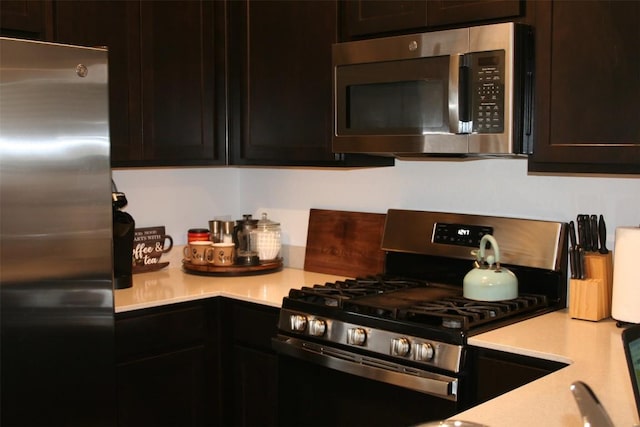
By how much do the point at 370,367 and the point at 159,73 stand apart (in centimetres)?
146

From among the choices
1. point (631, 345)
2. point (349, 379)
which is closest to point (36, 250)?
point (349, 379)

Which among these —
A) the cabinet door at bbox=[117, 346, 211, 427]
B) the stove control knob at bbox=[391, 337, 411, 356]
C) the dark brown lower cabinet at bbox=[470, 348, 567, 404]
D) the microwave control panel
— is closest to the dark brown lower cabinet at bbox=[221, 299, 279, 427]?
the cabinet door at bbox=[117, 346, 211, 427]

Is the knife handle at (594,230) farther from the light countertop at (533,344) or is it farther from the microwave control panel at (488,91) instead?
the microwave control panel at (488,91)

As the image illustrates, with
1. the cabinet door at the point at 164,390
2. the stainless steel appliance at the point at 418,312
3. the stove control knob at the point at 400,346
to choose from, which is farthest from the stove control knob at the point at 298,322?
the cabinet door at the point at 164,390

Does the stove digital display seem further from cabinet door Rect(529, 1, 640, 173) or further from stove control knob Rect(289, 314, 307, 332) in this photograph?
stove control knob Rect(289, 314, 307, 332)

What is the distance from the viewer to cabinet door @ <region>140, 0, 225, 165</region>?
130 inches

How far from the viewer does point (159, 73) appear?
3.32 metres

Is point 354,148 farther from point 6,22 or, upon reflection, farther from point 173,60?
point 6,22

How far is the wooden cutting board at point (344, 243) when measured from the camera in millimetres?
3404

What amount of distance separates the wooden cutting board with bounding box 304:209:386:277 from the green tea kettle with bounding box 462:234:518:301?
603mm

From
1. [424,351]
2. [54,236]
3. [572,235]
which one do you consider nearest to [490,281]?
[572,235]

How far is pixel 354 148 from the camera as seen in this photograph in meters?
3.03

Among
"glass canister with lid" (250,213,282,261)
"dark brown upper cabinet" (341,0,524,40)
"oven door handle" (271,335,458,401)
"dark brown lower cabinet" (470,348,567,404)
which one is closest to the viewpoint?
"dark brown lower cabinet" (470,348,567,404)

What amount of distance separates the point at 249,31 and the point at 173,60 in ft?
1.09
